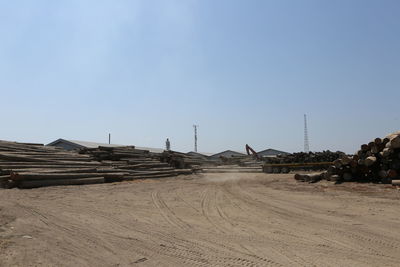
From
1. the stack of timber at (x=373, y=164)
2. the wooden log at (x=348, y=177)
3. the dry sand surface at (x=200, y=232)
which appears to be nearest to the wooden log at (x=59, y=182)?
the dry sand surface at (x=200, y=232)

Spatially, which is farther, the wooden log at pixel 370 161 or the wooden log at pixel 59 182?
the wooden log at pixel 370 161

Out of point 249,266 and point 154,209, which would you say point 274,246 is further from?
point 154,209

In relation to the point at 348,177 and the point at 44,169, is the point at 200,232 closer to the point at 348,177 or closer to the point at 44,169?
the point at 348,177

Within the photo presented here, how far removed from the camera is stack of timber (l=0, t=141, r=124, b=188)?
1565 cm

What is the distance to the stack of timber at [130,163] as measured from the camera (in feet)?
78.0

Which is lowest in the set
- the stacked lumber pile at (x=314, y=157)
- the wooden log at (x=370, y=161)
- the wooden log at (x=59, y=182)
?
the wooden log at (x=59, y=182)

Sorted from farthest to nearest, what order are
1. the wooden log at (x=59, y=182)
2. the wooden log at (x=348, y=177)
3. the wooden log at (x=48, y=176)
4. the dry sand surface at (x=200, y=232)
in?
the wooden log at (x=348, y=177), the wooden log at (x=59, y=182), the wooden log at (x=48, y=176), the dry sand surface at (x=200, y=232)

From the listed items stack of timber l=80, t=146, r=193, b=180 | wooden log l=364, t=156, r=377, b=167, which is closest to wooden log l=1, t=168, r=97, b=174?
stack of timber l=80, t=146, r=193, b=180

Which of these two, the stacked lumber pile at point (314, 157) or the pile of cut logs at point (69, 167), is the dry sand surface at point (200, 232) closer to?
the pile of cut logs at point (69, 167)

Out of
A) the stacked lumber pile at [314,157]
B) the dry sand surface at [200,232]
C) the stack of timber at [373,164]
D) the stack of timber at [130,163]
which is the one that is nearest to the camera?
the dry sand surface at [200,232]

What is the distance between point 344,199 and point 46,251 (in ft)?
32.5

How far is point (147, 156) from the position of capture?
30.2 metres

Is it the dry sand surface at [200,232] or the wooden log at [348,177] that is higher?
the wooden log at [348,177]

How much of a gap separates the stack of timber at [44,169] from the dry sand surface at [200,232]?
12.4 ft
